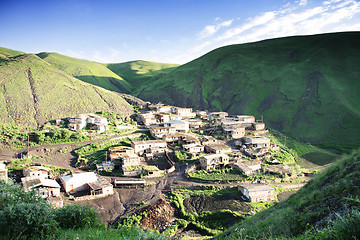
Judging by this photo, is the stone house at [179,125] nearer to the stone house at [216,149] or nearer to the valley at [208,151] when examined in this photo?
the valley at [208,151]

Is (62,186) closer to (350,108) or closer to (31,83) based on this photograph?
(31,83)

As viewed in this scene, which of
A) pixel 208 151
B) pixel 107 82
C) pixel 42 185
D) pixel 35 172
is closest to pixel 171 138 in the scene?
pixel 208 151

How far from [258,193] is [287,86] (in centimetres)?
6334

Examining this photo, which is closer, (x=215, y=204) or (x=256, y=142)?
(x=215, y=204)

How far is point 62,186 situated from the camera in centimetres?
2294

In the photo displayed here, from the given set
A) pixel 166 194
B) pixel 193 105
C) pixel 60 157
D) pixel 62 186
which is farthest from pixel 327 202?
pixel 193 105

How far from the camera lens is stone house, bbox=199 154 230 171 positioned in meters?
28.2

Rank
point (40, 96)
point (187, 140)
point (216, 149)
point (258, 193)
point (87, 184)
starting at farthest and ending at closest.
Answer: point (40, 96)
point (187, 140)
point (216, 149)
point (87, 184)
point (258, 193)

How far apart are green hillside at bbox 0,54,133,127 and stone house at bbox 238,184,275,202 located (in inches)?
1676

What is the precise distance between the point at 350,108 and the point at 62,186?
68823mm

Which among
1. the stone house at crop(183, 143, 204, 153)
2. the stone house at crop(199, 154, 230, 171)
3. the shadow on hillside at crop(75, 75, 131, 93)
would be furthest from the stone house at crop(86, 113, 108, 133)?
the shadow on hillside at crop(75, 75, 131, 93)

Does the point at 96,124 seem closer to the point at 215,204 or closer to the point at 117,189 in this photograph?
the point at 117,189

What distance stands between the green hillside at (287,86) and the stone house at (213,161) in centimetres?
3194

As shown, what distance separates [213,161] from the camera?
2864 cm
